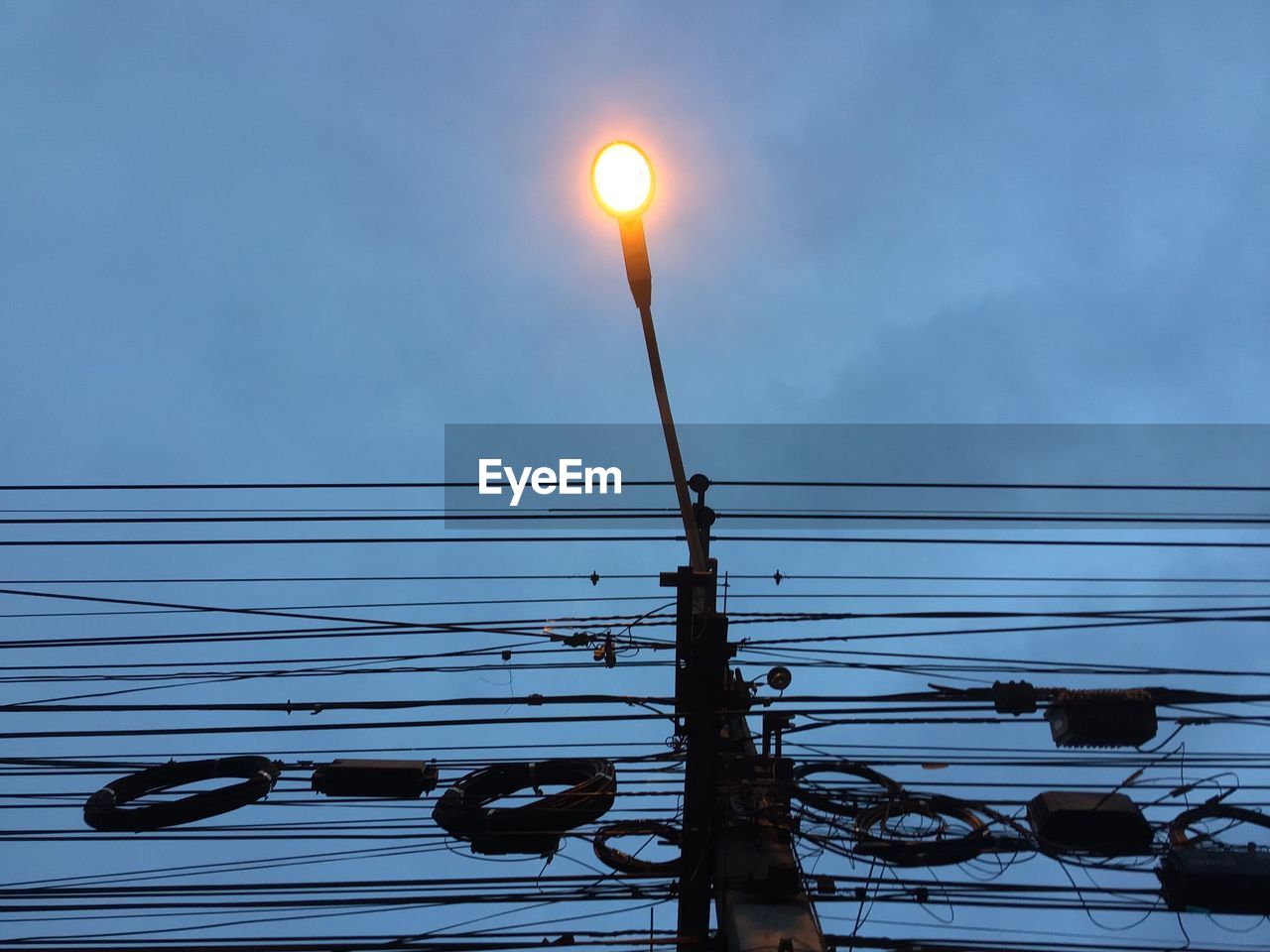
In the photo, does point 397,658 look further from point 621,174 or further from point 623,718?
point 621,174

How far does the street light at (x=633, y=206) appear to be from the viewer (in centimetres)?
496

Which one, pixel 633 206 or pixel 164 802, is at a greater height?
pixel 633 206

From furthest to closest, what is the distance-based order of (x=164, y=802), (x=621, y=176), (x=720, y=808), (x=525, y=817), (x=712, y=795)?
(x=164, y=802) → (x=525, y=817) → (x=720, y=808) → (x=712, y=795) → (x=621, y=176)

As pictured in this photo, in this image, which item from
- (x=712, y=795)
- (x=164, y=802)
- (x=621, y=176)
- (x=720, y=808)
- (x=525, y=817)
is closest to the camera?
(x=621, y=176)

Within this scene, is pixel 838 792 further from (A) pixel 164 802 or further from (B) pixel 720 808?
(A) pixel 164 802

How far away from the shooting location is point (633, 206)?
16.6 ft

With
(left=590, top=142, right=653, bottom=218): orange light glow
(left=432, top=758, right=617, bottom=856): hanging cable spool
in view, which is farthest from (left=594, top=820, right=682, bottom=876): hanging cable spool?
(left=590, top=142, right=653, bottom=218): orange light glow

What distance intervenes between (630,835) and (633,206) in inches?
235

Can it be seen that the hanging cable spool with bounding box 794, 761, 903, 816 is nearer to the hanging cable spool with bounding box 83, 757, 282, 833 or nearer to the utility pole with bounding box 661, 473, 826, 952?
the utility pole with bounding box 661, 473, 826, 952

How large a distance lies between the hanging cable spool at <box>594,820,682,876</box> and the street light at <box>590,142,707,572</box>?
4.14m

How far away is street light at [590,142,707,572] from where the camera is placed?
496 cm

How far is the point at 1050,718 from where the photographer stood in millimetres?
7488

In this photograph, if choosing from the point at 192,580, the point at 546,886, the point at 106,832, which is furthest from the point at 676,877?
the point at 192,580

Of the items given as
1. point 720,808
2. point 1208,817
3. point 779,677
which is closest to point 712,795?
point 720,808
